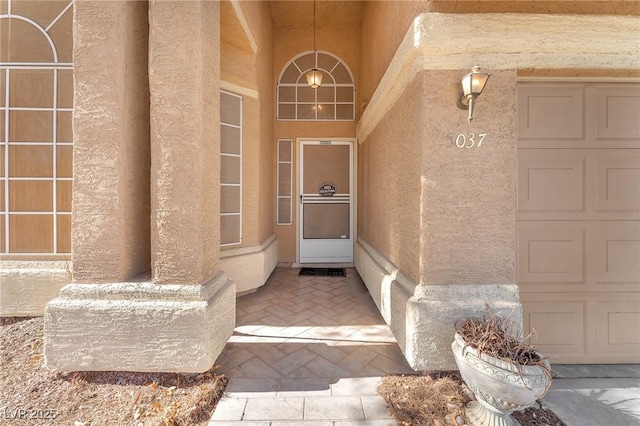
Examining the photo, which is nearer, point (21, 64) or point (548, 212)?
point (548, 212)

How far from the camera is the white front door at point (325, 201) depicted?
587 centimetres

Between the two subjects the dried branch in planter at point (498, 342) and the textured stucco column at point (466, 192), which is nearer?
the dried branch in planter at point (498, 342)

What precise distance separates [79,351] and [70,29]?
3.75 metres

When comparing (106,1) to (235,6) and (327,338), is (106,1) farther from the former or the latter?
(327,338)

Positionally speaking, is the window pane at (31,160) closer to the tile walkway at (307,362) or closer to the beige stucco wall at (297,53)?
the tile walkway at (307,362)

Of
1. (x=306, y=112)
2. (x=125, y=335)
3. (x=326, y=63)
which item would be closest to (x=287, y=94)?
(x=306, y=112)

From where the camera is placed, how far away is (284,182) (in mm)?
5883

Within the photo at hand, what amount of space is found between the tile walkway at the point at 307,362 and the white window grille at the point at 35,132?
2573 mm

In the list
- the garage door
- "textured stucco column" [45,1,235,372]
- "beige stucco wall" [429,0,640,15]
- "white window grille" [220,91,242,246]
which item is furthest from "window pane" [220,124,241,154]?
the garage door

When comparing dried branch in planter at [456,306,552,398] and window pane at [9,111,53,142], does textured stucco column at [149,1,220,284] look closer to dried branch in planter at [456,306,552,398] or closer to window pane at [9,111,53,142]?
window pane at [9,111,53,142]

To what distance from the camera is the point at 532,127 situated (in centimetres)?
250

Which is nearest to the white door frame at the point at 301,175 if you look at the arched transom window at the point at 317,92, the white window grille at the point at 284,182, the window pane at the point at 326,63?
the white window grille at the point at 284,182

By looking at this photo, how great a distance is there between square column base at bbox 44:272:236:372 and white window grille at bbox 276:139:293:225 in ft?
12.2

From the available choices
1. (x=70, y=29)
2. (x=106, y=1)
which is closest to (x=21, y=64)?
(x=70, y=29)
